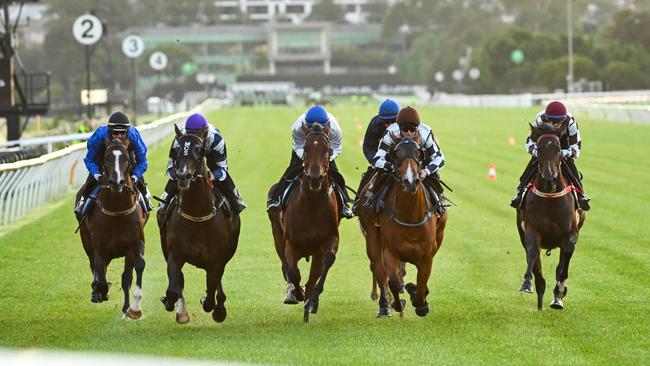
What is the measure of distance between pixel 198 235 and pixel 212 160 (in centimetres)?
68

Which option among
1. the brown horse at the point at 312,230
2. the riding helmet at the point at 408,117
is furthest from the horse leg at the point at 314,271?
the riding helmet at the point at 408,117

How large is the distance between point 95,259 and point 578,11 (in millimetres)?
157483

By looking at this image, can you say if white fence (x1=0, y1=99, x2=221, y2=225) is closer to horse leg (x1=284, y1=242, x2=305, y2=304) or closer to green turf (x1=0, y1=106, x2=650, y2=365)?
green turf (x1=0, y1=106, x2=650, y2=365)

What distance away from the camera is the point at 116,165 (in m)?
12.0

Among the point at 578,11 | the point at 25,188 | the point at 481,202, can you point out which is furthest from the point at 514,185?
the point at 578,11

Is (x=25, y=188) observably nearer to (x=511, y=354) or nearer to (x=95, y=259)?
(x=95, y=259)

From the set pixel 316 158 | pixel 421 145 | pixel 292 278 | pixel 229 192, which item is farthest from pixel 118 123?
pixel 421 145

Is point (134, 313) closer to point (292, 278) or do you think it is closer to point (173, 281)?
point (173, 281)

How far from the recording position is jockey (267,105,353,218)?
492 inches

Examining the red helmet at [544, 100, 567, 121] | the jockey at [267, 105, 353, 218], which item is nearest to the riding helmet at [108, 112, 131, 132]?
the jockey at [267, 105, 353, 218]

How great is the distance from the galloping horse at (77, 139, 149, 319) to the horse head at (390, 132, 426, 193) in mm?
2239

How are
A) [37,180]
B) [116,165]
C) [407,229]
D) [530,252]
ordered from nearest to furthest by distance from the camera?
1. [407,229]
2. [116,165]
3. [530,252]
4. [37,180]

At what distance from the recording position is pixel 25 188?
77.3ft

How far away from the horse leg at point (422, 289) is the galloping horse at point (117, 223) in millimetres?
2285
